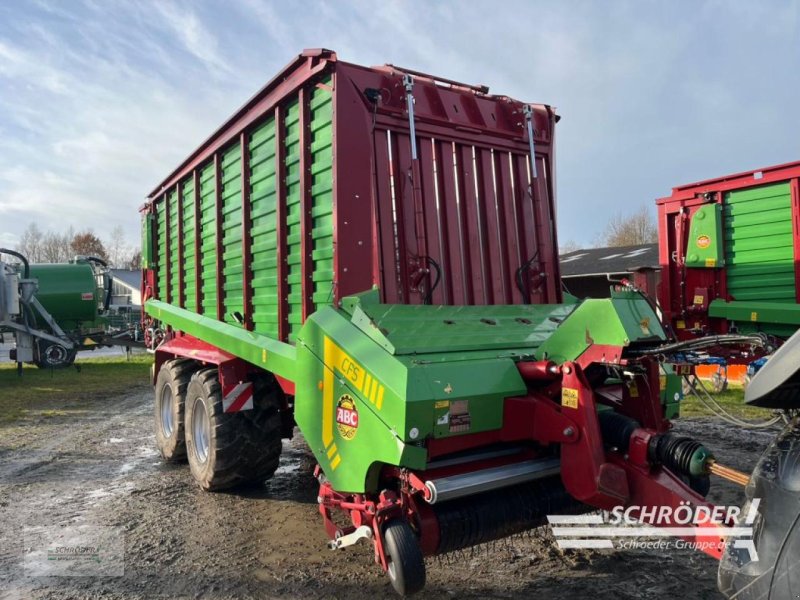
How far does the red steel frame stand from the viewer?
23.5 feet

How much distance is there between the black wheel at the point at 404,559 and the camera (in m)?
2.59

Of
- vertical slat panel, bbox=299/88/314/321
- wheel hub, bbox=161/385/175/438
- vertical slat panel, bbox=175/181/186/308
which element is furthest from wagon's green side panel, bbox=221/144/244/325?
wheel hub, bbox=161/385/175/438

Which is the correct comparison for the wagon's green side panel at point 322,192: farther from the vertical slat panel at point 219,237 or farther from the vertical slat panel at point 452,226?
the vertical slat panel at point 219,237

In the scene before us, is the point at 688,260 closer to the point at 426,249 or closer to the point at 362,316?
the point at 426,249

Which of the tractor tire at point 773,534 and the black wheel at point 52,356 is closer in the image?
the tractor tire at point 773,534

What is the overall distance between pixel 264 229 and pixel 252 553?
2267mm

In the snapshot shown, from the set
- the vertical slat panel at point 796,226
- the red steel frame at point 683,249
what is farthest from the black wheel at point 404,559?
the vertical slat panel at point 796,226

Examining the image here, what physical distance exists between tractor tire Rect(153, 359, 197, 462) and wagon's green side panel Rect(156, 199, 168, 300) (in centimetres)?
120

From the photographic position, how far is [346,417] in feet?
10.0

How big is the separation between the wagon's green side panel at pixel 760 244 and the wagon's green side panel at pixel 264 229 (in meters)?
5.62

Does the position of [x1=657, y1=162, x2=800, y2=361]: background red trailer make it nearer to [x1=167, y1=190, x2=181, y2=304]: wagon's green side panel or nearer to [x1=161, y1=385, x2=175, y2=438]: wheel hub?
[x1=161, y1=385, x2=175, y2=438]: wheel hub

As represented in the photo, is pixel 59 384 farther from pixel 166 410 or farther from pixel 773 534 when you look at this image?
pixel 773 534

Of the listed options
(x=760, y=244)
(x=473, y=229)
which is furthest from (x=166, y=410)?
(x=760, y=244)

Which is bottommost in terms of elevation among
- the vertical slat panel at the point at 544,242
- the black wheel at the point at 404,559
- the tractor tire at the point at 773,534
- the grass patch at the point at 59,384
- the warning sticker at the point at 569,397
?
the grass patch at the point at 59,384
